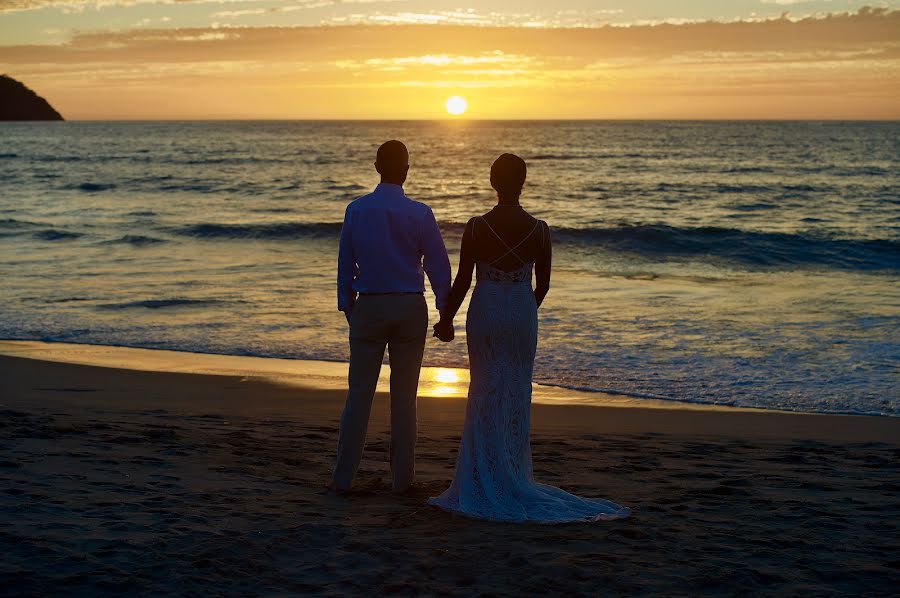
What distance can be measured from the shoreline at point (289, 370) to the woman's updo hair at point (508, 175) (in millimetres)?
4447

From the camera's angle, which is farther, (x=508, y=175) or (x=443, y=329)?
(x=443, y=329)

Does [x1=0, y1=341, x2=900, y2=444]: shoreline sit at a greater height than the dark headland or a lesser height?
lesser

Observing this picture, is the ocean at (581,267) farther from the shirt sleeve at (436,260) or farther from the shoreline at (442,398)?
the shirt sleeve at (436,260)

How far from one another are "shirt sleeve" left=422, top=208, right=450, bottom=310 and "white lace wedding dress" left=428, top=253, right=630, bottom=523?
0.17 metres

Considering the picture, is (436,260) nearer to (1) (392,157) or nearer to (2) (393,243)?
(2) (393,243)

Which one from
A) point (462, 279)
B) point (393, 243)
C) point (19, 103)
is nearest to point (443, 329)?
point (462, 279)

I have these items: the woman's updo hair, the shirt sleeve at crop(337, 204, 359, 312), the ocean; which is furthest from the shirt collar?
Result: the ocean

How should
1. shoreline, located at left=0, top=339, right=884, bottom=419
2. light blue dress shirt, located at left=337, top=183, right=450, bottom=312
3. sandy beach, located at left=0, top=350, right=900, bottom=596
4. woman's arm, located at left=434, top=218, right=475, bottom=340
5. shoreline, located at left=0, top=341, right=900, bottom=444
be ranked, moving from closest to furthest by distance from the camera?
sandy beach, located at left=0, top=350, right=900, bottom=596 → woman's arm, located at left=434, top=218, right=475, bottom=340 → light blue dress shirt, located at left=337, top=183, right=450, bottom=312 → shoreline, located at left=0, top=341, right=900, bottom=444 → shoreline, located at left=0, top=339, right=884, bottom=419

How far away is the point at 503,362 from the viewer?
5.35 m

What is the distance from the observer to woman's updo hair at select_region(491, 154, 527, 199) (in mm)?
5066

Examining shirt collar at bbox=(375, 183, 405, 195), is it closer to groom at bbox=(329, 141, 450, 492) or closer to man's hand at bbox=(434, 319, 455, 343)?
groom at bbox=(329, 141, 450, 492)

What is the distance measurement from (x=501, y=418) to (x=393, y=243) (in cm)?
114

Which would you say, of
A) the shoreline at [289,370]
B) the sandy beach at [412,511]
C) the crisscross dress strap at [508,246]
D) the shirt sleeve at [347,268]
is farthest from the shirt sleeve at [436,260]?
the shoreline at [289,370]

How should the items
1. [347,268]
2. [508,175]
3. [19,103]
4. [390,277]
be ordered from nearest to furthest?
[508,175]
[390,277]
[347,268]
[19,103]
